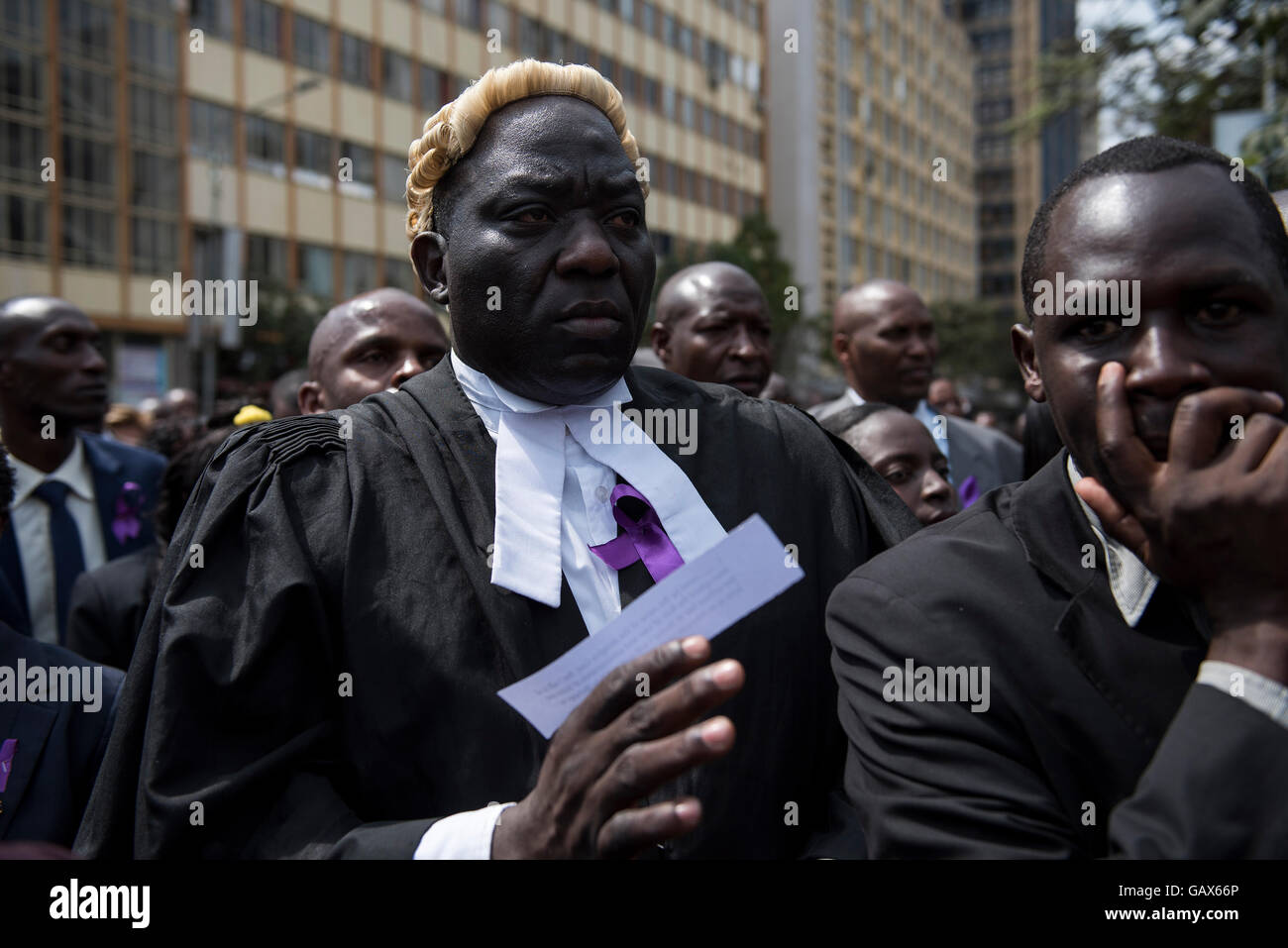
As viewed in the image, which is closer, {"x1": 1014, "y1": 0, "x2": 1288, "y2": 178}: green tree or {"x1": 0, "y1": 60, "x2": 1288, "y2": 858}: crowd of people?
{"x1": 0, "y1": 60, "x2": 1288, "y2": 858}: crowd of people

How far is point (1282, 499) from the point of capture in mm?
1429

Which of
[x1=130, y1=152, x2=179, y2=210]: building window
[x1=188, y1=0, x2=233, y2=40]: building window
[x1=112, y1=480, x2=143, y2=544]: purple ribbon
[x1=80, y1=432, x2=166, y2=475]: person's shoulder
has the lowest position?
[x1=112, y1=480, x2=143, y2=544]: purple ribbon

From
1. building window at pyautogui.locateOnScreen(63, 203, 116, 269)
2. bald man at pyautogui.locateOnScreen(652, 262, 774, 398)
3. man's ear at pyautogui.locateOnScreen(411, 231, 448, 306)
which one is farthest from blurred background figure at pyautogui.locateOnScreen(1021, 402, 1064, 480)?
building window at pyautogui.locateOnScreen(63, 203, 116, 269)

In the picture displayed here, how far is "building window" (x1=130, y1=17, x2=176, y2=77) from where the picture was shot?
28.6 m

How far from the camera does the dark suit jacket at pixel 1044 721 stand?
4.75 ft

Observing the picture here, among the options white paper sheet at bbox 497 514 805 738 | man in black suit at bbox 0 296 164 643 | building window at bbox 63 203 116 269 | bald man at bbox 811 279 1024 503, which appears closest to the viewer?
white paper sheet at bbox 497 514 805 738

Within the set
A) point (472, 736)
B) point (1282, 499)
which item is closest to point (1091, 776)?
point (1282, 499)

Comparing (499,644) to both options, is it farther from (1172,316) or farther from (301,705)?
(1172,316)

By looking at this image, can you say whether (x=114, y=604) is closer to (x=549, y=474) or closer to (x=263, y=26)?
(x=549, y=474)

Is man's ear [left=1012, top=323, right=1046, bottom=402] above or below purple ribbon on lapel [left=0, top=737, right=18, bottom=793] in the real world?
above

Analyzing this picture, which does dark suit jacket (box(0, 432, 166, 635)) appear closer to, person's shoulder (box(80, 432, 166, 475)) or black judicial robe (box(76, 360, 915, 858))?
person's shoulder (box(80, 432, 166, 475))

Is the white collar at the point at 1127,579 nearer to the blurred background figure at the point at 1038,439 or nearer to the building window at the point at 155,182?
the blurred background figure at the point at 1038,439

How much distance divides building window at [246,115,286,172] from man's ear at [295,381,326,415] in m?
27.6

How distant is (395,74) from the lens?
33750 millimetres
